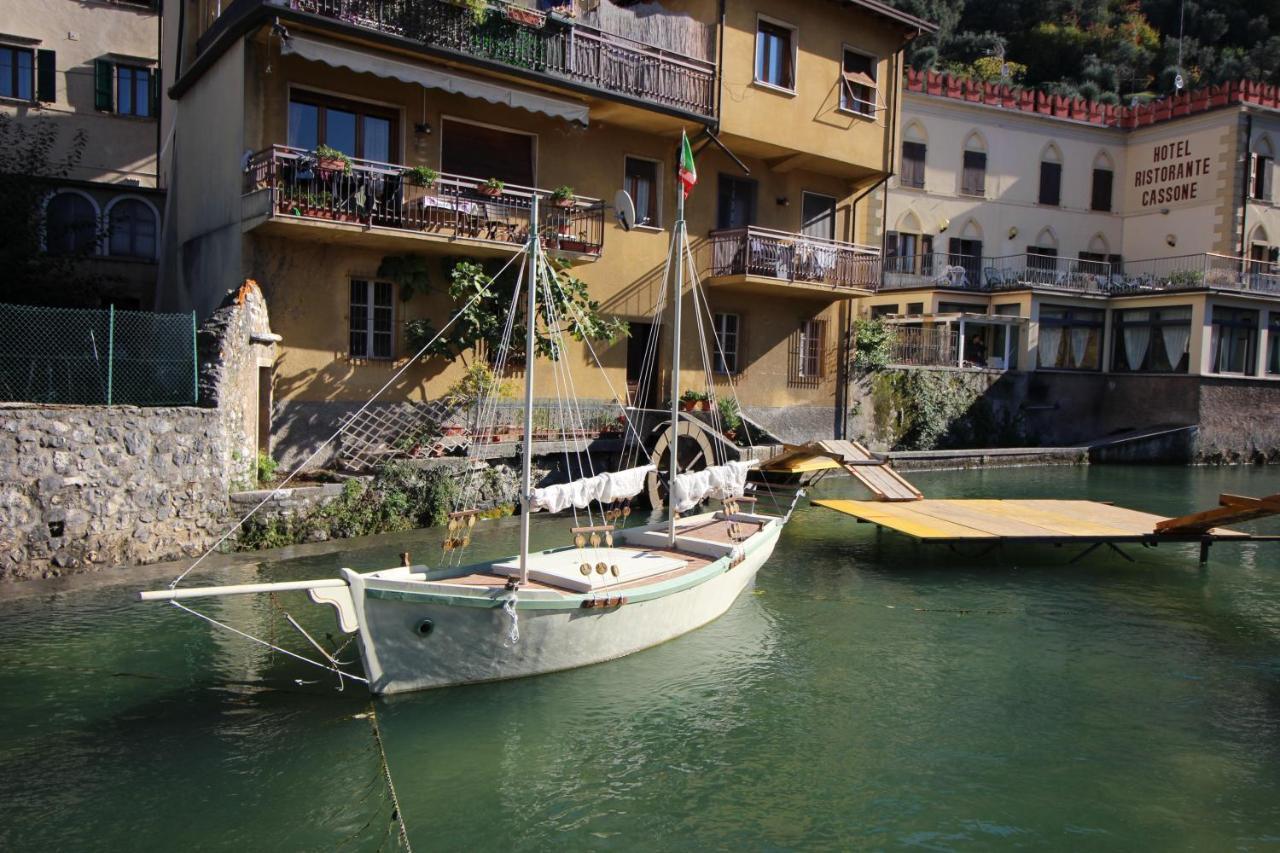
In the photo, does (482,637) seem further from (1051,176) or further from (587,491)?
(1051,176)

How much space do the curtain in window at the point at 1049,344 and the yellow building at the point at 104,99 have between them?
29.7 meters

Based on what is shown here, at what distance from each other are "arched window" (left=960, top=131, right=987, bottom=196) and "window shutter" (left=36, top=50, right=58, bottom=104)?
31.9 metres

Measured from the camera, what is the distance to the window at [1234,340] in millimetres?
35406

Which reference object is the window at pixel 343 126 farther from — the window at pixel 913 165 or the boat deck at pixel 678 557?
the window at pixel 913 165

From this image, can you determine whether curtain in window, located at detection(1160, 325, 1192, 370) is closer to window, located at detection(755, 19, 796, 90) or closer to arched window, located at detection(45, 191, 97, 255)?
window, located at detection(755, 19, 796, 90)

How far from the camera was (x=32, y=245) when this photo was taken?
2000cm

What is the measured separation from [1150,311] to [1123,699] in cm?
3045

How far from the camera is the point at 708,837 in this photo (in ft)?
24.4

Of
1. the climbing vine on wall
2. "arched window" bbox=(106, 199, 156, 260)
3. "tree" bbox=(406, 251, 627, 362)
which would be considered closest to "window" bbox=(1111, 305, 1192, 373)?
the climbing vine on wall

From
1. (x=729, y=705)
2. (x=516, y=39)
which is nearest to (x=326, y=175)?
(x=516, y=39)

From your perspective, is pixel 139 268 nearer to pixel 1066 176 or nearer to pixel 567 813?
pixel 567 813

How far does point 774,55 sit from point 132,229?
56.2 feet

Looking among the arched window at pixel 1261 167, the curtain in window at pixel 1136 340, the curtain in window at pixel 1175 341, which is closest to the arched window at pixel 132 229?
the curtain in window at pixel 1136 340

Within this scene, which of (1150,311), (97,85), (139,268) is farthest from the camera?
(1150,311)
